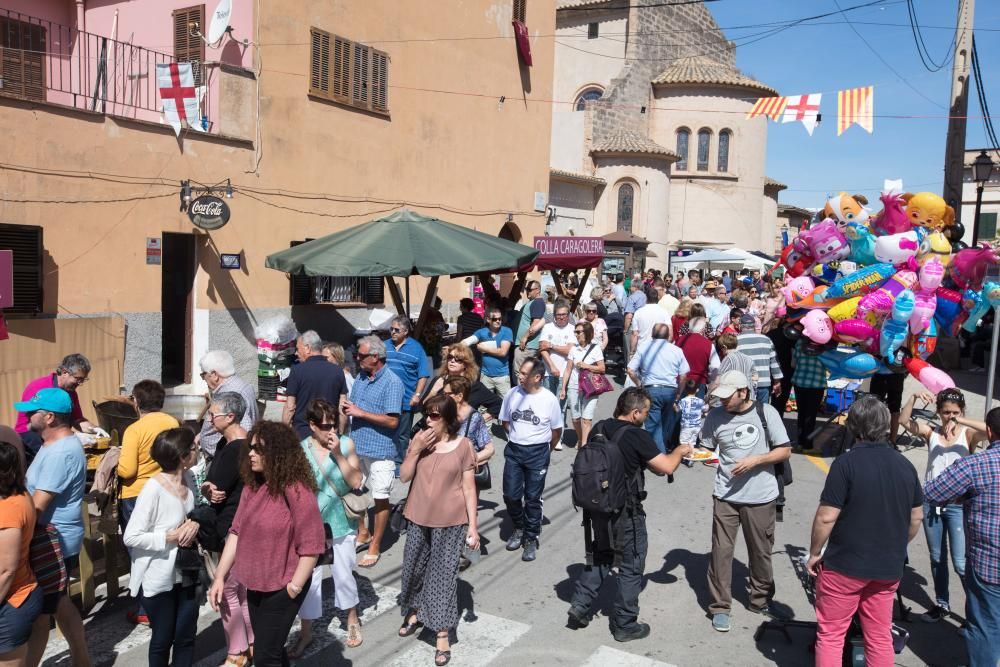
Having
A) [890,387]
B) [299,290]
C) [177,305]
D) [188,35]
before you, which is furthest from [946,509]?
[188,35]

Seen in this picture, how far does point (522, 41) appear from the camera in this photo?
1939 cm

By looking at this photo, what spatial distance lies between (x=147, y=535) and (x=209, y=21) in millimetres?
11080

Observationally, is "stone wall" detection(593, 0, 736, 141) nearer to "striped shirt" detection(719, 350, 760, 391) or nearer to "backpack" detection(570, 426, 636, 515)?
"striped shirt" detection(719, 350, 760, 391)

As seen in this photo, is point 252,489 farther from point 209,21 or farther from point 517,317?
point 209,21

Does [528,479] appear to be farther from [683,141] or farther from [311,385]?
[683,141]

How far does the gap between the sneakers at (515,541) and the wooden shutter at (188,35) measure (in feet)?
32.7

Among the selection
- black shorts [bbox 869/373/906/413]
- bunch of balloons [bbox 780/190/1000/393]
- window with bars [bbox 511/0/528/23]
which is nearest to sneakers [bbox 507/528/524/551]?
bunch of balloons [bbox 780/190/1000/393]

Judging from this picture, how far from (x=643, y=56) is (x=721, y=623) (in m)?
34.0

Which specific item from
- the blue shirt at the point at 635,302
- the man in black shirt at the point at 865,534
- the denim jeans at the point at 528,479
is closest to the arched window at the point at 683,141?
the blue shirt at the point at 635,302

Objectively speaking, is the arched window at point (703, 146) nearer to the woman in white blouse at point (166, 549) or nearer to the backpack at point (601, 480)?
the backpack at point (601, 480)

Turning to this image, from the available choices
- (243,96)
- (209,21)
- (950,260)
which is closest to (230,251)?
(243,96)

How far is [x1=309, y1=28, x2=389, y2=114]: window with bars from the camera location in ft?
45.4

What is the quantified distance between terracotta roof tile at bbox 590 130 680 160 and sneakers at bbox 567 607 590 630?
29.7 meters

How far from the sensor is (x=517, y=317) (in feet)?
42.1
